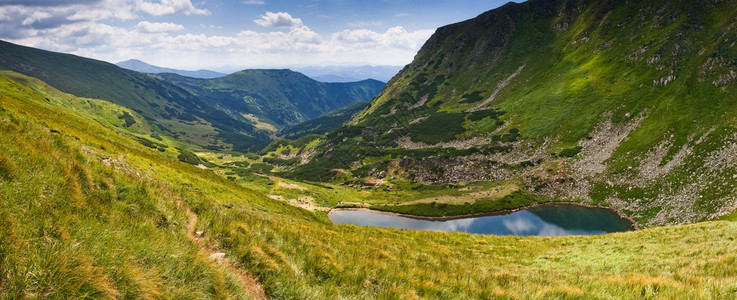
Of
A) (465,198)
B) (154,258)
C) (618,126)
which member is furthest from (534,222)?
(154,258)

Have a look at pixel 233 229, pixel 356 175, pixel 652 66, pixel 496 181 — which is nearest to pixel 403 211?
pixel 496 181

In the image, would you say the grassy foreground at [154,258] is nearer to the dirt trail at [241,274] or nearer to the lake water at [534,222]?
the dirt trail at [241,274]

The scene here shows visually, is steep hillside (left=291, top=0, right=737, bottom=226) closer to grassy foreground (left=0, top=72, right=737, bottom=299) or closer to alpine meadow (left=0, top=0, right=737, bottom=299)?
alpine meadow (left=0, top=0, right=737, bottom=299)

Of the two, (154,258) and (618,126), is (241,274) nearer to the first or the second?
(154,258)

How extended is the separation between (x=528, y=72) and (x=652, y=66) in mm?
78046

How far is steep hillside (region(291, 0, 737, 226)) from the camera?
7744 centimetres

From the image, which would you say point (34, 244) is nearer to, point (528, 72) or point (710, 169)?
point (710, 169)

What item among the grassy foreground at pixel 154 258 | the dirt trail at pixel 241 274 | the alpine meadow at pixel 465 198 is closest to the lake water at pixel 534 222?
the alpine meadow at pixel 465 198

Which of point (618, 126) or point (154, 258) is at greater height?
point (618, 126)

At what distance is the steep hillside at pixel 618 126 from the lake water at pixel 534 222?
4957 millimetres

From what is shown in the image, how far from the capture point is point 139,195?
10.4 m

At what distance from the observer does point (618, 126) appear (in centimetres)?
11106

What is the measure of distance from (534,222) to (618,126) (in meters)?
54.2

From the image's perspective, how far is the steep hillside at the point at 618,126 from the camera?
254 feet
